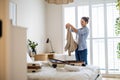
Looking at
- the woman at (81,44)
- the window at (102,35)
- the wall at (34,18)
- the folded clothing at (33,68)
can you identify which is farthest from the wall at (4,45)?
the window at (102,35)

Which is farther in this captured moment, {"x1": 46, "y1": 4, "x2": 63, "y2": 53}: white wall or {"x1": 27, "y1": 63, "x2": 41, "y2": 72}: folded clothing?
{"x1": 46, "y1": 4, "x2": 63, "y2": 53}: white wall

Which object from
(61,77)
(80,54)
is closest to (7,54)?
(61,77)

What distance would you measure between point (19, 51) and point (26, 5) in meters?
3.28

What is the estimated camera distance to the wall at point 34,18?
4981mm

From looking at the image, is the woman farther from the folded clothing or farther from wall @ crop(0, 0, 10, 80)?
wall @ crop(0, 0, 10, 80)

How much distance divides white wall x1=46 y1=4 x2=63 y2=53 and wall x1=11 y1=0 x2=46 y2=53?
180mm

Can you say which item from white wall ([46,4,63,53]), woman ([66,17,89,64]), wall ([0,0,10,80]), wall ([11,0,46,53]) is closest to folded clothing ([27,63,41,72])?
wall ([0,0,10,80])

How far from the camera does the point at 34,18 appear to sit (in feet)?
18.7

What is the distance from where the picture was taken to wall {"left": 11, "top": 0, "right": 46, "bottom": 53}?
196 inches

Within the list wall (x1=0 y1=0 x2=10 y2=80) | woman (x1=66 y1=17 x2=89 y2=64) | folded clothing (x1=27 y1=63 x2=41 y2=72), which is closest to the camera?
wall (x1=0 y1=0 x2=10 y2=80)

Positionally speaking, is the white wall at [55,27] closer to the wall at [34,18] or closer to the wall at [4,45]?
the wall at [34,18]

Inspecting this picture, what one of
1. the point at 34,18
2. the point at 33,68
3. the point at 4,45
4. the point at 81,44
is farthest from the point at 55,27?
the point at 4,45

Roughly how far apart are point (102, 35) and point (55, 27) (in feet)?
4.85

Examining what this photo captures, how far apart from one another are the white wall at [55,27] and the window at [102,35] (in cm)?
51
